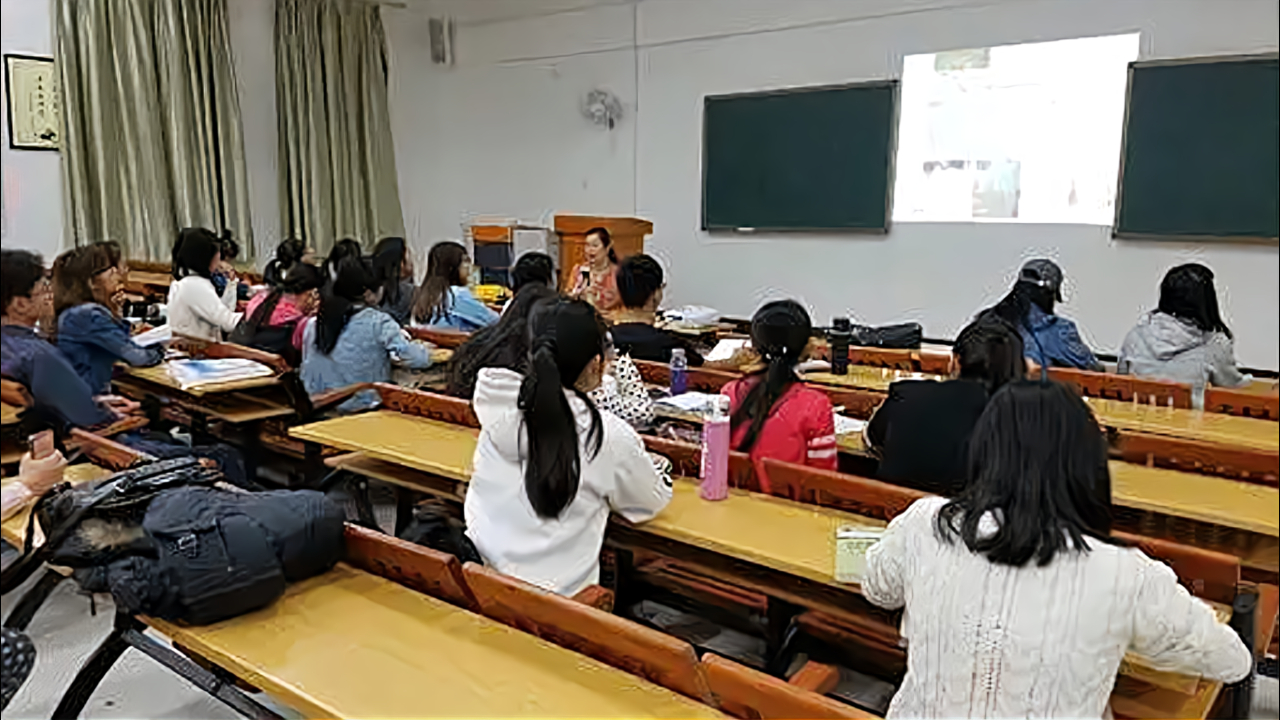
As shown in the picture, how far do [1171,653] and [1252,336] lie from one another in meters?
0.39

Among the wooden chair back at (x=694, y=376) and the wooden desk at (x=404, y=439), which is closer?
the wooden desk at (x=404, y=439)

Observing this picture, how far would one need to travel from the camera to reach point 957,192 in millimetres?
1278

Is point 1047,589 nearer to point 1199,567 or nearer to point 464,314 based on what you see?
point 1199,567

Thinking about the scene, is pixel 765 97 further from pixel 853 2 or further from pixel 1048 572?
pixel 1048 572

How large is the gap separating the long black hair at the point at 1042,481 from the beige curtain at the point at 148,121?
0.90 m

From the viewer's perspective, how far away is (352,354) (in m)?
2.57

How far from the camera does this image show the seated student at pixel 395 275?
1676 millimetres

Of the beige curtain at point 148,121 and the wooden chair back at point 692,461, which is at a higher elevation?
the beige curtain at point 148,121

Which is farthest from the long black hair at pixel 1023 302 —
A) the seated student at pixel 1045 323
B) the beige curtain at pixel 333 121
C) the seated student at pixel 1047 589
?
the beige curtain at pixel 333 121

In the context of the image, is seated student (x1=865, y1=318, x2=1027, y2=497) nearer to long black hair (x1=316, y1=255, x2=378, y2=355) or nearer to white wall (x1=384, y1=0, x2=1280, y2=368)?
white wall (x1=384, y1=0, x2=1280, y2=368)

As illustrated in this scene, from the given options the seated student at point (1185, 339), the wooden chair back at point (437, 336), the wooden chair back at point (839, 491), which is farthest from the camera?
the wooden chair back at point (437, 336)

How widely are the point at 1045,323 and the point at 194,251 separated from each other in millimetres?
1174

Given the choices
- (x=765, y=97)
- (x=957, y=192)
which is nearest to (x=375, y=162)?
(x=765, y=97)

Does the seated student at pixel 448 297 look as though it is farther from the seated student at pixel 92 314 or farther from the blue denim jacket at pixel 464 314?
the seated student at pixel 92 314
